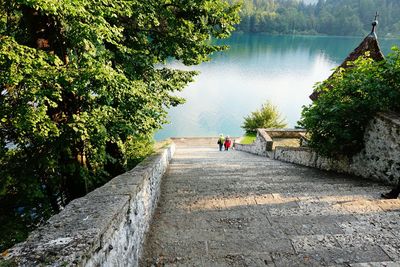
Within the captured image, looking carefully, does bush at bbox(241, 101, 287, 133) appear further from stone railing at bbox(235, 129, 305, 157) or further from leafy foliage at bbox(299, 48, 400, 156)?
leafy foliage at bbox(299, 48, 400, 156)

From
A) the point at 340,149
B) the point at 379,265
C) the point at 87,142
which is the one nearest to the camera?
the point at 379,265

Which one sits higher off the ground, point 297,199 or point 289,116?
point 297,199

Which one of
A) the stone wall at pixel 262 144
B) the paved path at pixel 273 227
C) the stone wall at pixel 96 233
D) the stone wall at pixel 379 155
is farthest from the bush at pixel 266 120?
the stone wall at pixel 96 233

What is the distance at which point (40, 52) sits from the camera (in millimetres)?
4625

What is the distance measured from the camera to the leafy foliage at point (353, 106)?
644 centimetres

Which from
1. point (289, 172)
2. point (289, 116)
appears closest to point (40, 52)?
point (289, 172)

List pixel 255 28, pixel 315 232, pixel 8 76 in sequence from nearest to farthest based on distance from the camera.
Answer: pixel 315 232 → pixel 8 76 → pixel 255 28

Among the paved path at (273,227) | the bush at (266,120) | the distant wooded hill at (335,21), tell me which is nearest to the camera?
the paved path at (273,227)

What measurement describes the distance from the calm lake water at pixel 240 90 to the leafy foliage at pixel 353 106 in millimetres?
24143

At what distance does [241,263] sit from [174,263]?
0.72 m

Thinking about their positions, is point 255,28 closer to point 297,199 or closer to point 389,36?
point 389,36

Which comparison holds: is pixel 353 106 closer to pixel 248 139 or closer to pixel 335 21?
pixel 248 139

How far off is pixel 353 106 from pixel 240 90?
138 feet

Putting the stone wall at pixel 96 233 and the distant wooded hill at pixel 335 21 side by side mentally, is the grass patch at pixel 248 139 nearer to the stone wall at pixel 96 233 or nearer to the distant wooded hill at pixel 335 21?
the stone wall at pixel 96 233
